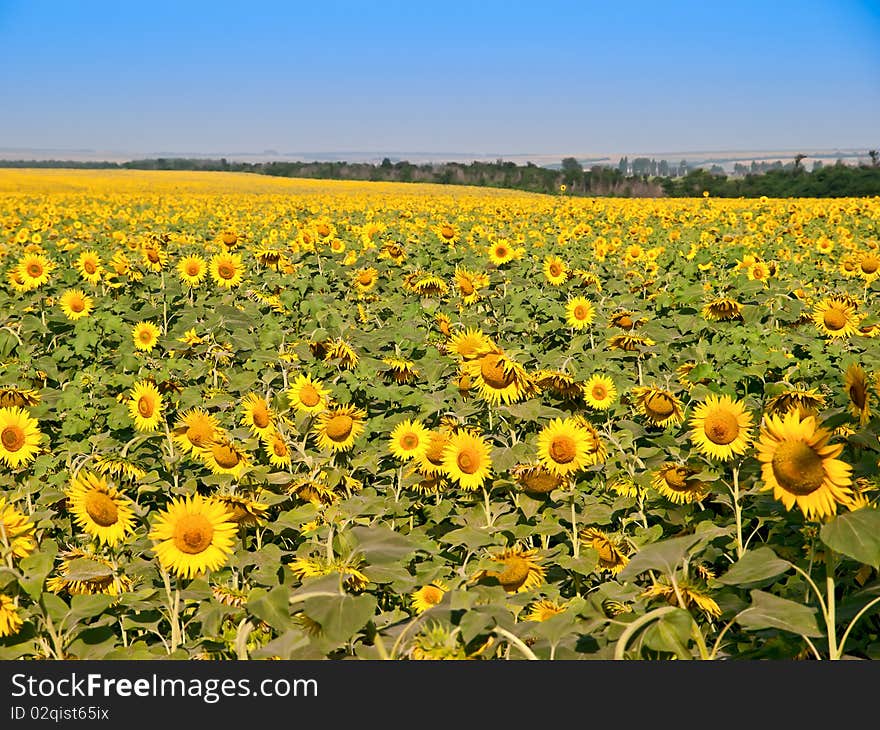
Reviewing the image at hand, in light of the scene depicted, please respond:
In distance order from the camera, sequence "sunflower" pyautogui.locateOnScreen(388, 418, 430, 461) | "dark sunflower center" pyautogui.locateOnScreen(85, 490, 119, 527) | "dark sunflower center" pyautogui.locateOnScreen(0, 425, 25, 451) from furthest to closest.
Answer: "sunflower" pyautogui.locateOnScreen(388, 418, 430, 461) → "dark sunflower center" pyautogui.locateOnScreen(0, 425, 25, 451) → "dark sunflower center" pyautogui.locateOnScreen(85, 490, 119, 527)

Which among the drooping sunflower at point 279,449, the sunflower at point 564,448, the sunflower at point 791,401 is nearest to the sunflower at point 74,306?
the drooping sunflower at point 279,449

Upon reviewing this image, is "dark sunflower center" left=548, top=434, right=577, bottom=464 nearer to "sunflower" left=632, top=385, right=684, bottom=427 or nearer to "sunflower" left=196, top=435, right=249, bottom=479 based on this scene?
"sunflower" left=632, top=385, right=684, bottom=427

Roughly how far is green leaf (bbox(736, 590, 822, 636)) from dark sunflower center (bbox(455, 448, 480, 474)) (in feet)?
5.51

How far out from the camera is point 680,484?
10.3 feet

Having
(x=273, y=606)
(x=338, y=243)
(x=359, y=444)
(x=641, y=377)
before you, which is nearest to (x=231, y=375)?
(x=359, y=444)

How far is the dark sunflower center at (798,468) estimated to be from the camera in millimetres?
1726

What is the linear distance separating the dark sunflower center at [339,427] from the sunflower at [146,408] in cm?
105

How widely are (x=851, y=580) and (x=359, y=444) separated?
8.26 feet

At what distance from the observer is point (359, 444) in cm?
416

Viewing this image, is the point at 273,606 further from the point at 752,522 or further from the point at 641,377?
the point at 641,377

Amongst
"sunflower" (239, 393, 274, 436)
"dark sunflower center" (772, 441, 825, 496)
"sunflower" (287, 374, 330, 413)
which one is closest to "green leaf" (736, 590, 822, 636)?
"dark sunflower center" (772, 441, 825, 496)

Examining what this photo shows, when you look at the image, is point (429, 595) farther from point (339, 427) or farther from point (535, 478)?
point (339, 427)

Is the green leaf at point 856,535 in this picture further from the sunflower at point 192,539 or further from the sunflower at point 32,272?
the sunflower at point 32,272

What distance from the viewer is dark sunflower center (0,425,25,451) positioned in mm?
3502
